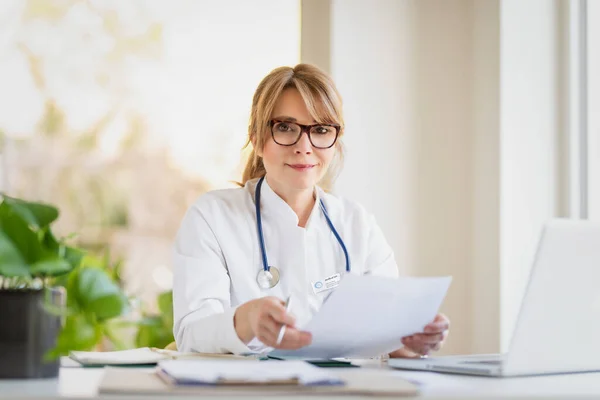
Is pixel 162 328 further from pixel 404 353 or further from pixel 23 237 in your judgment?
pixel 23 237

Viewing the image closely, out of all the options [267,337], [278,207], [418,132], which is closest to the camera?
[267,337]

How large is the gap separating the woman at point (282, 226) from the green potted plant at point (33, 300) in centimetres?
72

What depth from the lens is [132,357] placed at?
1557mm

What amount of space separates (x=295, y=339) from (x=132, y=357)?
33cm

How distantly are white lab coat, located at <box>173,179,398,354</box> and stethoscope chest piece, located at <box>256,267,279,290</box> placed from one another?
0.04ft

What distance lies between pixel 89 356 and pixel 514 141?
197 cm

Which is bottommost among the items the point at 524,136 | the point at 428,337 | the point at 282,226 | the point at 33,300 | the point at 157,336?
the point at 157,336

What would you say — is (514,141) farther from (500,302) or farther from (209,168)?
(209,168)

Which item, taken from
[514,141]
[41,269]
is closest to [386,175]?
[514,141]

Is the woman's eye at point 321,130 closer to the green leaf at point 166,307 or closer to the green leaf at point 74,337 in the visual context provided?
the green leaf at point 74,337

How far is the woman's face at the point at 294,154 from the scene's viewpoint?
214 centimetres

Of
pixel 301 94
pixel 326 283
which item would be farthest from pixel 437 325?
pixel 301 94

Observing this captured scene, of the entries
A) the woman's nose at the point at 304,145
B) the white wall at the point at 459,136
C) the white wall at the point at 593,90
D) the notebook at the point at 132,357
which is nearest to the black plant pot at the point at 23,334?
the notebook at the point at 132,357

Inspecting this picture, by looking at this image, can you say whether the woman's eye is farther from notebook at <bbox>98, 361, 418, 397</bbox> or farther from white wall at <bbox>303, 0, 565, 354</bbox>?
notebook at <bbox>98, 361, 418, 397</bbox>
